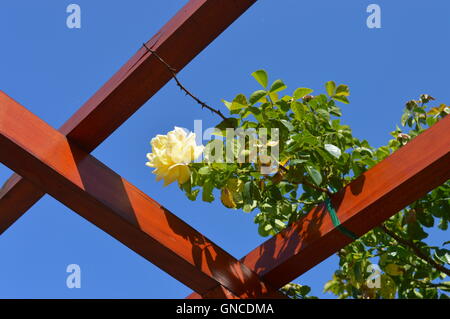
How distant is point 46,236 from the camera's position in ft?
8.41

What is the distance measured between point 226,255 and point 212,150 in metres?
0.25

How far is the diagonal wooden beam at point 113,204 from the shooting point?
1.14 m

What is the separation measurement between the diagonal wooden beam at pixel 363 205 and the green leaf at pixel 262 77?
27cm

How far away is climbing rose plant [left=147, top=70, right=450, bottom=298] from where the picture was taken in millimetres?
1232

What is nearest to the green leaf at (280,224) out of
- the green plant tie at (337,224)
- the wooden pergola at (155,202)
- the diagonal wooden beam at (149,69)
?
the wooden pergola at (155,202)

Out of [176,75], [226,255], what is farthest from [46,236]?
[176,75]

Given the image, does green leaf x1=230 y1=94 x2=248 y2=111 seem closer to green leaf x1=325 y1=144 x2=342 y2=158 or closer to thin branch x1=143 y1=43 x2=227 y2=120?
thin branch x1=143 y1=43 x2=227 y2=120

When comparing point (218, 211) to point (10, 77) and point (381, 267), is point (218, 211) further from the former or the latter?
point (10, 77)

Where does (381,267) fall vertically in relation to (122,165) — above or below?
below

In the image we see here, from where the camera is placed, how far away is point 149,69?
1.17 metres

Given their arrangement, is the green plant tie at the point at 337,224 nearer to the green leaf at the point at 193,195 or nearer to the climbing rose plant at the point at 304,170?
the climbing rose plant at the point at 304,170

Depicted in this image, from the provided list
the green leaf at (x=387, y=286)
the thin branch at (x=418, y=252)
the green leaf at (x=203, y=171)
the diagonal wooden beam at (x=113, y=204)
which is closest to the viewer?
the diagonal wooden beam at (x=113, y=204)

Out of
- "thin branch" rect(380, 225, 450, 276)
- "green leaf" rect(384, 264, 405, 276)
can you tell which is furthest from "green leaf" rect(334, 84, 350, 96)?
"green leaf" rect(384, 264, 405, 276)

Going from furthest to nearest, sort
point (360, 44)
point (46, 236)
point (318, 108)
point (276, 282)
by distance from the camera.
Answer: point (46, 236) < point (360, 44) < point (276, 282) < point (318, 108)
